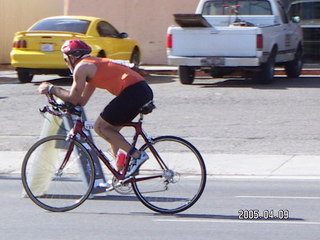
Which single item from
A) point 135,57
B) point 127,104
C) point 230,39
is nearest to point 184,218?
point 127,104

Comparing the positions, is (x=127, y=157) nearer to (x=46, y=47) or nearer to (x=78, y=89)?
(x=78, y=89)

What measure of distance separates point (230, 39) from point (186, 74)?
1.51 m

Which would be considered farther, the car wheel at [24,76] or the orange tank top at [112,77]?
the car wheel at [24,76]

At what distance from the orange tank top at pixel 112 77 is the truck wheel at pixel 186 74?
10.7 metres

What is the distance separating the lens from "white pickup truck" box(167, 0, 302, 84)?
17.7m

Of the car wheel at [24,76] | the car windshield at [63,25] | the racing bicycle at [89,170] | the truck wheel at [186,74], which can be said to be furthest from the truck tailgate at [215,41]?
the racing bicycle at [89,170]

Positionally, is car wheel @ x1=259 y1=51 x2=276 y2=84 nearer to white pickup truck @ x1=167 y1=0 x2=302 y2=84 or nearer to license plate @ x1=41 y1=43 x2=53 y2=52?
white pickup truck @ x1=167 y1=0 x2=302 y2=84

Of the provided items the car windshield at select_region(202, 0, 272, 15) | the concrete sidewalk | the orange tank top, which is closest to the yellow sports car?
the car windshield at select_region(202, 0, 272, 15)

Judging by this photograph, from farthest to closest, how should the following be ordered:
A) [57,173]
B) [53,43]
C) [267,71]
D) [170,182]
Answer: [53,43] < [267,71] < [57,173] < [170,182]

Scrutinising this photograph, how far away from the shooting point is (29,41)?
18734 mm

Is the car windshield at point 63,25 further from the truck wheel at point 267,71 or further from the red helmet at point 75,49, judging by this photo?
the red helmet at point 75,49

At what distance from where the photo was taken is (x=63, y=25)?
759 inches

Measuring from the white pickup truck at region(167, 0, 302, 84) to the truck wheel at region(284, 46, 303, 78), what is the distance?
0.77m

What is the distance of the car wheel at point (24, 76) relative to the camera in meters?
19.3
